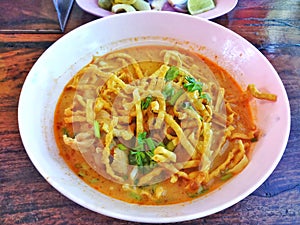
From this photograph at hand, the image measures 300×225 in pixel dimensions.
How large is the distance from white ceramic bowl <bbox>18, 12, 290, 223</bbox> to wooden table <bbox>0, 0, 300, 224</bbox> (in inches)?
2.7

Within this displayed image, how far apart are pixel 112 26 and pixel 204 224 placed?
0.90 meters

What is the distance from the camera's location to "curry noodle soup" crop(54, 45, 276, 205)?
116cm

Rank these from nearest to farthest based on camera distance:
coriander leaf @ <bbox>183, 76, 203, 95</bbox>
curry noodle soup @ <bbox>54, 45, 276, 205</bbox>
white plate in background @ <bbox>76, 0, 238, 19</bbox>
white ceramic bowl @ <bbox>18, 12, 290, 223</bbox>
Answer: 1. white ceramic bowl @ <bbox>18, 12, 290, 223</bbox>
2. curry noodle soup @ <bbox>54, 45, 276, 205</bbox>
3. coriander leaf @ <bbox>183, 76, 203, 95</bbox>
4. white plate in background @ <bbox>76, 0, 238, 19</bbox>

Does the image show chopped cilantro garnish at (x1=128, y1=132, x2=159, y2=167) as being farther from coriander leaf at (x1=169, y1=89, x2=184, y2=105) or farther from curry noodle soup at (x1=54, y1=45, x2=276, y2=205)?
coriander leaf at (x1=169, y1=89, x2=184, y2=105)

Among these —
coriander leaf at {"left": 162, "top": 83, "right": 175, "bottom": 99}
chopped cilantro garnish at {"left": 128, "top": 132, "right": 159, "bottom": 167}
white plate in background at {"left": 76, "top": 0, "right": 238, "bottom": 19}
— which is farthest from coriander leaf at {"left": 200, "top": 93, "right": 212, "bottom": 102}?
white plate in background at {"left": 76, "top": 0, "right": 238, "bottom": 19}

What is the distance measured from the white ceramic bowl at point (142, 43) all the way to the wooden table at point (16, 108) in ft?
0.23

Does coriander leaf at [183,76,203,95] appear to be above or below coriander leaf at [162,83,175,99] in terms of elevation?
above

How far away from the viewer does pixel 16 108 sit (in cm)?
137

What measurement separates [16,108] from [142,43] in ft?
1.98

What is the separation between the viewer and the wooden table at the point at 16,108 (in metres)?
1.10

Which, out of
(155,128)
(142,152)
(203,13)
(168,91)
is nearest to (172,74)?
(168,91)

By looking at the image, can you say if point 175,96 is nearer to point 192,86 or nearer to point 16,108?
point 192,86

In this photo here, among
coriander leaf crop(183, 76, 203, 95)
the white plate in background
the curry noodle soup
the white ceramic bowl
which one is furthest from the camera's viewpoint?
the white plate in background

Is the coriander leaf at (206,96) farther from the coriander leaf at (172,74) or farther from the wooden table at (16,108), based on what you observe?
the wooden table at (16,108)
